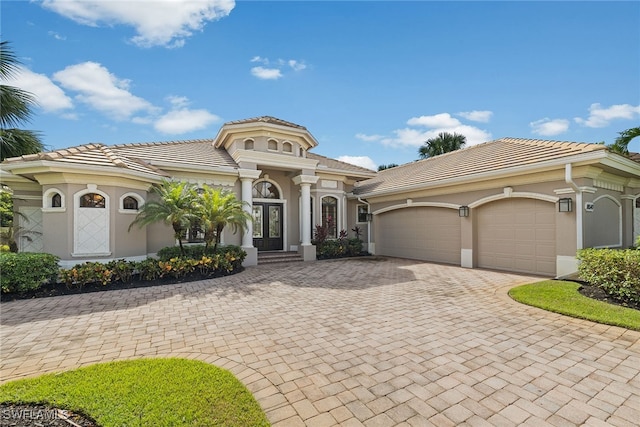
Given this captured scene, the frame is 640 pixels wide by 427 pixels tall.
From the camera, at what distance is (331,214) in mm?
15688

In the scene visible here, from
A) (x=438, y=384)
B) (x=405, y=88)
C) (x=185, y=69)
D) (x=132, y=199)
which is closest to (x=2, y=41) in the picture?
(x=185, y=69)

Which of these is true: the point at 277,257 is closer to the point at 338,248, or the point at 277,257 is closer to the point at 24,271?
the point at 338,248

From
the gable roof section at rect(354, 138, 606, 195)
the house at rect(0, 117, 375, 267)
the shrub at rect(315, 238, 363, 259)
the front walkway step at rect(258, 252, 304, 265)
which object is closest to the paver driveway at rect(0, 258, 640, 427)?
the house at rect(0, 117, 375, 267)

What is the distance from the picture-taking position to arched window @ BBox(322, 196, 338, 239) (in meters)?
15.4

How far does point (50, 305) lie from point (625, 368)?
33.2 ft

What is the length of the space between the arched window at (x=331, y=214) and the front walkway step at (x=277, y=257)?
247cm

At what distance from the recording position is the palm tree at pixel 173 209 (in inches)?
358

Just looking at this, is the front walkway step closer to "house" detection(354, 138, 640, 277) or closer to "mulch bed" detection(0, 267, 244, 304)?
"mulch bed" detection(0, 267, 244, 304)

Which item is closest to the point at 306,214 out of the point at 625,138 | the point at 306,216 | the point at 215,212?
the point at 306,216

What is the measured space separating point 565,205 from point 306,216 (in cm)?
946

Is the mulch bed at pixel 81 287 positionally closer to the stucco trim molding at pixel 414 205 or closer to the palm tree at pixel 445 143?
the stucco trim molding at pixel 414 205

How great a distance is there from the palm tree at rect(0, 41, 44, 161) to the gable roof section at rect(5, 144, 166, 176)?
2.38 meters

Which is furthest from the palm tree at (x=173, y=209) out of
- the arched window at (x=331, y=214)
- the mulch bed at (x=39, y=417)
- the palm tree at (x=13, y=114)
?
the arched window at (x=331, y=214)

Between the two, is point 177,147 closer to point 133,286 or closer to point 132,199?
point 132,199
